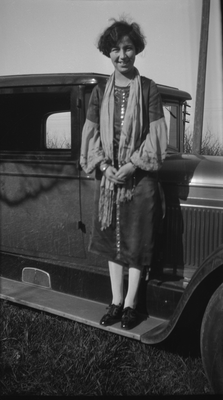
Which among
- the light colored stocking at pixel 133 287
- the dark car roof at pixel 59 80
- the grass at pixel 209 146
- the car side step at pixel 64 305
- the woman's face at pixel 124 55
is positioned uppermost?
the woman's face at pixel 124 55

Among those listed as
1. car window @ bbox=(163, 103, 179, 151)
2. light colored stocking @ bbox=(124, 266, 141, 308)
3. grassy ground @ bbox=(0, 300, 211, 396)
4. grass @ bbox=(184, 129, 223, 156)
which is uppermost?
car window @ bbox=(163, 103, 179, 151)

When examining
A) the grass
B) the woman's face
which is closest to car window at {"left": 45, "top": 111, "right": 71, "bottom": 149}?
the woman's face

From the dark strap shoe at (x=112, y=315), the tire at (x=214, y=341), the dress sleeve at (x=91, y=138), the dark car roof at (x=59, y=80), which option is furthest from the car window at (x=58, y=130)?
the tire at (x=214, y=341)

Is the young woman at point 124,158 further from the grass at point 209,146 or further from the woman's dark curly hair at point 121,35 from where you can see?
the grass at point 209,146

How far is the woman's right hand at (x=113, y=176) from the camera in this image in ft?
9.00

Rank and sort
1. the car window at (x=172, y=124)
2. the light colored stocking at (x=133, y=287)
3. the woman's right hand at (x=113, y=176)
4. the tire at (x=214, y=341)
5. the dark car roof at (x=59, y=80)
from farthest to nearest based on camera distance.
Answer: the car window at (x=172, y=124)
the dark car roof at (x=59, y=80)
the light colored stocking at (x=133, y=287)
the woman's right hand at (x=113, y=176)
the tire at (x=214, y=341)

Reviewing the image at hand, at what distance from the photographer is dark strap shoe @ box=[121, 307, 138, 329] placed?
278cm

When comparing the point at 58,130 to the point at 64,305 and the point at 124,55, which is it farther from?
the point at 64,305

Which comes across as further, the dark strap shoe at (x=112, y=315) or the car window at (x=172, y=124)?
the car window at (x=172, y=124)

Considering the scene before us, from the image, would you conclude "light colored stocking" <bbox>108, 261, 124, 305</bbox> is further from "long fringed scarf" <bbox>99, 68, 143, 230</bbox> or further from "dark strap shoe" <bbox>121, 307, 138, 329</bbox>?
"long fringed scarf" <bbox>99, 68, 143, 230</bbox>

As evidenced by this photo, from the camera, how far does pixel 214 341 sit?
2.37 meters

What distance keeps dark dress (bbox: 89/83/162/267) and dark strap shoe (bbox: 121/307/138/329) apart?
26 cm

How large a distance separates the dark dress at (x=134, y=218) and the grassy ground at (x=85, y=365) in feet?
1.81

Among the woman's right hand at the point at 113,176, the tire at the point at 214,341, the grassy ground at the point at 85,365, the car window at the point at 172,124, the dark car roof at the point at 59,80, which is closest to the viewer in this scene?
the tire at the point at 214,341
